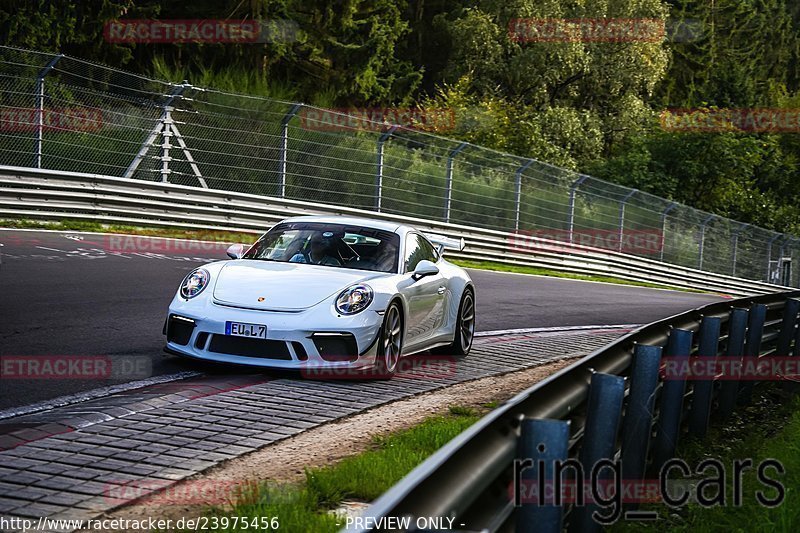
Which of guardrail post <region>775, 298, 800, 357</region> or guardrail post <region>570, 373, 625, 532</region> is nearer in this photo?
guardrail post <region>570, 373, 625, 532</region>

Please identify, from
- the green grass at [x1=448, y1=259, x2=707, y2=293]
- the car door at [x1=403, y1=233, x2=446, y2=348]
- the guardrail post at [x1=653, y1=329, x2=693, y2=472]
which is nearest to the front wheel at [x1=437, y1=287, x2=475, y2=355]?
the car door at [x1=403, y1=233, x2=446, y2=348]

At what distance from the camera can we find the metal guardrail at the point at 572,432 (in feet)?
9.78

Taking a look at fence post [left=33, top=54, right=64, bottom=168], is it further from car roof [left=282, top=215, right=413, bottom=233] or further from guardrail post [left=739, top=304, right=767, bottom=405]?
guardrail post [left=739, top=304, right=767, bottom=405]

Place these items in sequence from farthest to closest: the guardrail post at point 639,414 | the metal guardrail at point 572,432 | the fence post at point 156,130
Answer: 1. the fence post at point 156,130
2. the guardrail post at point 639,414
3. the metal guardrail at point 572,432

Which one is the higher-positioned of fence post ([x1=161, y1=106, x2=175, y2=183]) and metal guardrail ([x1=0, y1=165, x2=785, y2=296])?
fence post ([x1=161, y1=106, x2=175, y2=183])

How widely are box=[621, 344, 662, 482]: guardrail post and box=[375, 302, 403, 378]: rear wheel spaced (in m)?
3.42

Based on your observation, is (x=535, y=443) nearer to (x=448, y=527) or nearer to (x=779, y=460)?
(x=448, y=527)

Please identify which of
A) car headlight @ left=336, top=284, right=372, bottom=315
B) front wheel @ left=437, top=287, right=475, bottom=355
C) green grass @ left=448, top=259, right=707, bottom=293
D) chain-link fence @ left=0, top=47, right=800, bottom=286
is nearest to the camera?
car headlight @ left=336, top=284, right=372, bottom=315

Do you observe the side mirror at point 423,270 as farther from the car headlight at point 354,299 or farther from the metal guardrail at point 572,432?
the metal guardrail at point 572,432

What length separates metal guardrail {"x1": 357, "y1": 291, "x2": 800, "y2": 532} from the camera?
2.98 m

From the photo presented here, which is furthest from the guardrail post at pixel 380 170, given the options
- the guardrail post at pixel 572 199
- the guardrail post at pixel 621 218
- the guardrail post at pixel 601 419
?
the guardrail post at pixel 601 419

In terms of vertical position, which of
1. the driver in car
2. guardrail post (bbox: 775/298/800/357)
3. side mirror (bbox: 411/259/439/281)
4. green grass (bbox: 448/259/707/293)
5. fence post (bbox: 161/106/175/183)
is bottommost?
green grass (bbox: 448/259/707/293)

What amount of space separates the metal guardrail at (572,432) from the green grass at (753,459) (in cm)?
32

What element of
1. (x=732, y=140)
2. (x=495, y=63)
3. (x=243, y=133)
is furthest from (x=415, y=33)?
(x=243, y=133)
